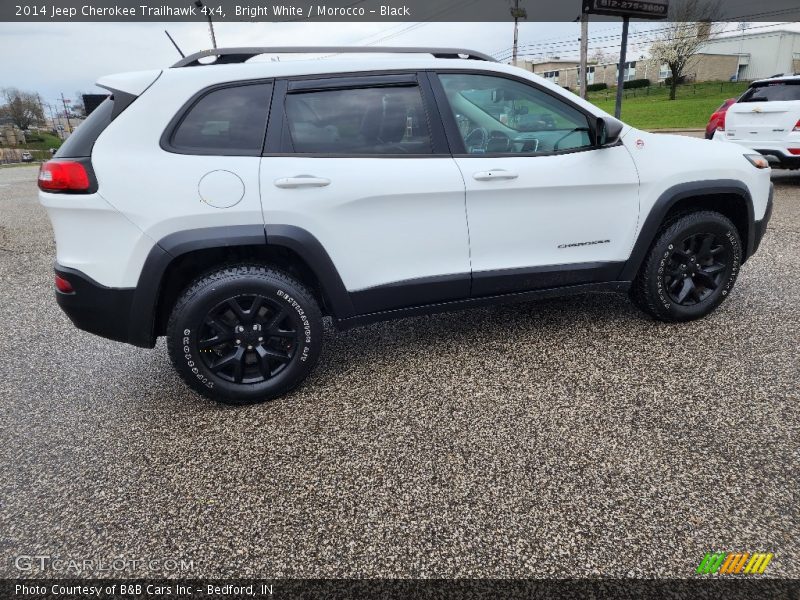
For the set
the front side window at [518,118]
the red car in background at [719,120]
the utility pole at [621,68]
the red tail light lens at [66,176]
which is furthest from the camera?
the utility pole at [621,68]

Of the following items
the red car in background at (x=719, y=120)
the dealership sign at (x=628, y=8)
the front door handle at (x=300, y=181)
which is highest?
the dealership sign at (x=628, y=8)

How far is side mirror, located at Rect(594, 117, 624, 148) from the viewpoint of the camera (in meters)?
3.06

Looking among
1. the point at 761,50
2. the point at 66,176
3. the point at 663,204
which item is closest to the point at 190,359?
the point at 66,176

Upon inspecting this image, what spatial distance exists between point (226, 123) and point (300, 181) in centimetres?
50

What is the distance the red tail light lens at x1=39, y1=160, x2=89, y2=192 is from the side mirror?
2.77 m

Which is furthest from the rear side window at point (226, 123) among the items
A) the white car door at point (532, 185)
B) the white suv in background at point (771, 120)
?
the white suv in background at point (771, 120)

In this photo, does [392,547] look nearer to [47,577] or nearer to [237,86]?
[47,577]

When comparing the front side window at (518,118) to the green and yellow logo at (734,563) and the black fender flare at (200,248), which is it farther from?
the green and yellow logo at (734,563)

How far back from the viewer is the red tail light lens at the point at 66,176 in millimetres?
2539

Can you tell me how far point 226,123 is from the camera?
2.74 meters

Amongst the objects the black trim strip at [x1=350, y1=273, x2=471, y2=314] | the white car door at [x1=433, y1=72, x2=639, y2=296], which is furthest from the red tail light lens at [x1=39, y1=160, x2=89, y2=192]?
the white car door at [x1=433, y1=72, x2=639, y2=296]

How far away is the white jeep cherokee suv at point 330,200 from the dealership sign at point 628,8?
29.5ft

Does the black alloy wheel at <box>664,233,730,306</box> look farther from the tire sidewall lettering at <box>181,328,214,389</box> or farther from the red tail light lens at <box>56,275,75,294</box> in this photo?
the red tail light lens at <box>56,275,75,294</box>

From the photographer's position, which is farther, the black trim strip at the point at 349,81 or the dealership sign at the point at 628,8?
the dealership sign at the point at 628,8
